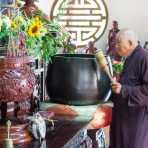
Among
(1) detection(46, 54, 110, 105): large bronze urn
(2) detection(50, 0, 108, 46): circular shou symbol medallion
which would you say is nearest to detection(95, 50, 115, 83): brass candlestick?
(1) detection(46, 54, 110, 105): large bronze urn

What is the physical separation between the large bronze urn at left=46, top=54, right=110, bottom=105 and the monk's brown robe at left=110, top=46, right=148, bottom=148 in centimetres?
25

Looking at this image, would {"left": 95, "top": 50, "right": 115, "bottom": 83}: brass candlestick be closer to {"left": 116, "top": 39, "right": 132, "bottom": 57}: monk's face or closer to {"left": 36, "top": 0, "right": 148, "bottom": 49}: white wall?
{"left": 116, "top": 39, "right": 132, "bottom": 57}: monk's face

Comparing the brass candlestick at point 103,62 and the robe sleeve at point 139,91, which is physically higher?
the brass candlestick at point 103,62

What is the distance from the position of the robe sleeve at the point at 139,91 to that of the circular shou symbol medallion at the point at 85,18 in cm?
270

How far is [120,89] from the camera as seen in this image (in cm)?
204

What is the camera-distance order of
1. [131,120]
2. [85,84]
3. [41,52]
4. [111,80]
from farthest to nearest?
[131,120], [111,80], [85,84], [41,52]

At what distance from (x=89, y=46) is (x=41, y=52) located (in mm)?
2987

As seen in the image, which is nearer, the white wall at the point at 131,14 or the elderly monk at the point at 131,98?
the elderly monk at the point at 131,98

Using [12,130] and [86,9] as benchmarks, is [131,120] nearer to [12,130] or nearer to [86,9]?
[12,130]

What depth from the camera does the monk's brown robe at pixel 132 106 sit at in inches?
81.4

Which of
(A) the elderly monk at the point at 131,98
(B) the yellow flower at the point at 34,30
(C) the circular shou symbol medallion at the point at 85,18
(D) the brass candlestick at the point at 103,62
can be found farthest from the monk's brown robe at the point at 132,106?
(C) the circular shou symbol medallion at the point at 85,18

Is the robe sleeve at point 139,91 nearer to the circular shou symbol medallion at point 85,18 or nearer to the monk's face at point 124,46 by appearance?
the monk's face at point 124,46

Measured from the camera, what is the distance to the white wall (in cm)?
473

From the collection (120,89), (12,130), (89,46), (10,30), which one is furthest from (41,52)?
(89,46)
